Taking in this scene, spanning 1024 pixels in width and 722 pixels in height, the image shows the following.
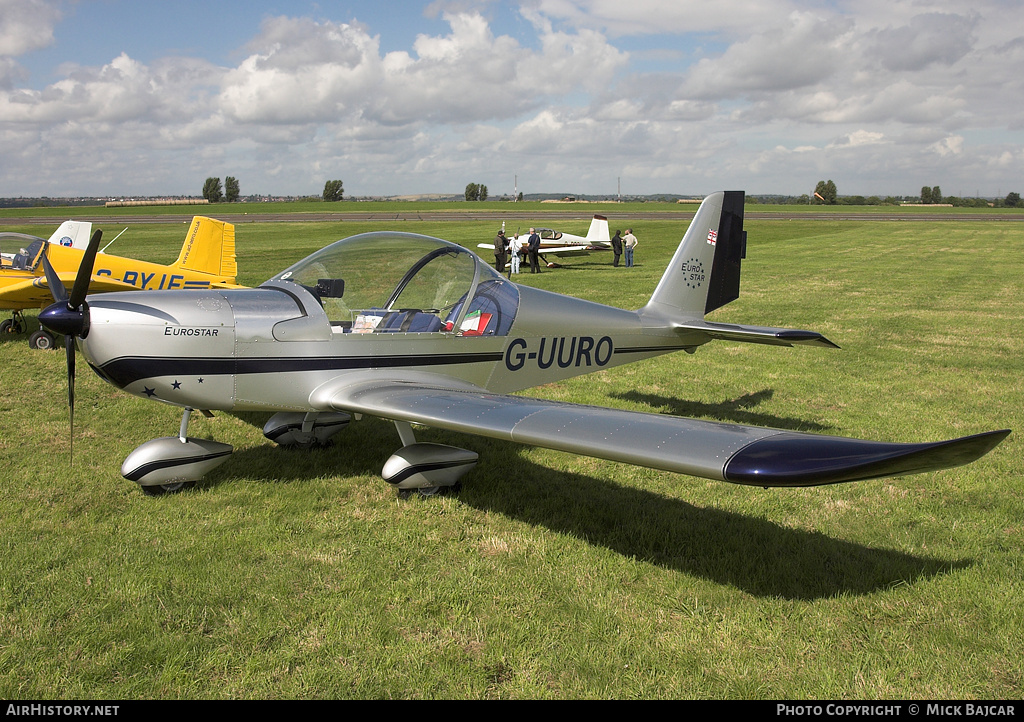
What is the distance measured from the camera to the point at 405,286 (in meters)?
5.70

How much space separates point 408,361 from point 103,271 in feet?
29.5

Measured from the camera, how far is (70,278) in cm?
1099

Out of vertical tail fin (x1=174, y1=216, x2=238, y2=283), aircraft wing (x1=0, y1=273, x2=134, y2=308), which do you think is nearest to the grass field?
aircraft wing (x1=0, y1=273, x2=134, y2=308)

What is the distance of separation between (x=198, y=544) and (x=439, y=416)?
1694mm

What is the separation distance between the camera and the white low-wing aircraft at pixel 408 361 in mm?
3314

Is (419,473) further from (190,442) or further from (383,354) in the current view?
(190,442)

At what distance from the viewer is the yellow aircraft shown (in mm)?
10734

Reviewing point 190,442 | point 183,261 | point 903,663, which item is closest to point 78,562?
point 190,442

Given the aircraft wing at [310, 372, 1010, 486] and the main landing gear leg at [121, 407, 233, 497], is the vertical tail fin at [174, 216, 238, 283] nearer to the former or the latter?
the main landing gear leg at [121, 407, 233, 497]

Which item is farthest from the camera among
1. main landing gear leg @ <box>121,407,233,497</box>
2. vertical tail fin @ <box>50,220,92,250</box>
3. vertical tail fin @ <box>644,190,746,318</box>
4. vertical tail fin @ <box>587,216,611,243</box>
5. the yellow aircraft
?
vertical tail fin @ <box>587,216,611,243</box>

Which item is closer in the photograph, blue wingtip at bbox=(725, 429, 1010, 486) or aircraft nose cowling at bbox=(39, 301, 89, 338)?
blue wingtip at bbox=(725, 429, 1010, 486)

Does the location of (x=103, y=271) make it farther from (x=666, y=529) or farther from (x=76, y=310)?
(x=666, y=529)

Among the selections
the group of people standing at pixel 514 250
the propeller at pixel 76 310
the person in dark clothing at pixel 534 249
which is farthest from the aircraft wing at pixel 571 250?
the propeller at pixel 76 310

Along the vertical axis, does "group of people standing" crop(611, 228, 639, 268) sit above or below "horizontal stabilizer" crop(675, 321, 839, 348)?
above
